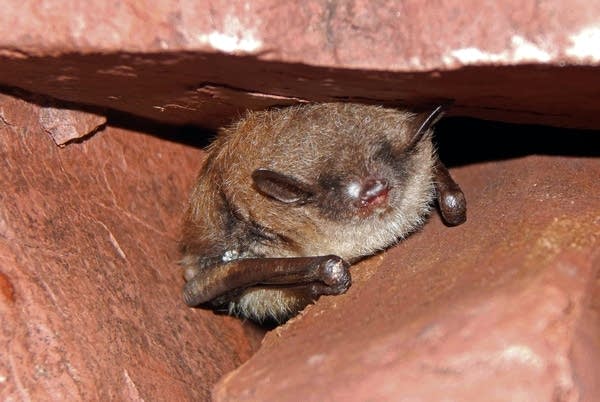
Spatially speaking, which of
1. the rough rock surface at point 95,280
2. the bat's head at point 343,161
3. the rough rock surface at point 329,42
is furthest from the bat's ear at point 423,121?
the rough rock surface at point 95,280

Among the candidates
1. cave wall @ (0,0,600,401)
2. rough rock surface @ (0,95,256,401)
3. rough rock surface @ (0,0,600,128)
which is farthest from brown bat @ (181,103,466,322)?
rough rock surface @ (0,0,600,128)

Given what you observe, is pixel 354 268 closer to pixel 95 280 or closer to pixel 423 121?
pixel 423 121

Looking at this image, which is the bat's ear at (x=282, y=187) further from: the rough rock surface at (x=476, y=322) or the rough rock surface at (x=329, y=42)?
the rough rock surface at (x=329, y=42)

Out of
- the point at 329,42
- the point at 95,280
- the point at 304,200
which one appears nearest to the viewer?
the point at 329,42

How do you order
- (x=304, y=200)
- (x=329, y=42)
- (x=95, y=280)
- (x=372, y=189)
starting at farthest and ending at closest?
(x=304, y=200)
(x=372, y=189)
(x=95, y=280)
(x=329, y=42)

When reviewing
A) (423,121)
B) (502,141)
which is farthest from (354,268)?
(502,141)

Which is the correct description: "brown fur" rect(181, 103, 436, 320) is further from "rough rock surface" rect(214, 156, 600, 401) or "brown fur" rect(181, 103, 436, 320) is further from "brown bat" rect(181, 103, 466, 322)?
"rough rock surface" rect(214, 156, 600, 401)

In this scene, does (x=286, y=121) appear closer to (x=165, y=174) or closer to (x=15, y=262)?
(x=165, y=174)
